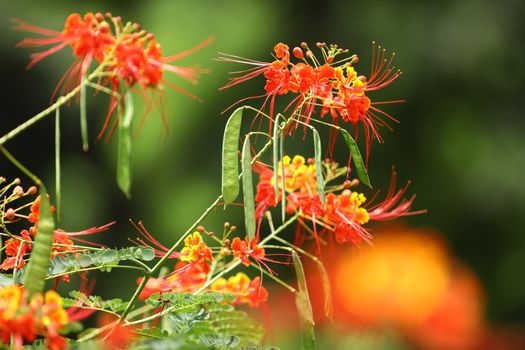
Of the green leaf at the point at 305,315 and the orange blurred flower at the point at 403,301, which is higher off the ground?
the green leaf at the point at 305,315

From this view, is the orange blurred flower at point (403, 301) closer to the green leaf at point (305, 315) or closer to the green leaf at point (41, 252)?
the green leaf at point (305, 315)

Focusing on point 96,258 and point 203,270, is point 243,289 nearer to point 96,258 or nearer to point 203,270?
point 203,270

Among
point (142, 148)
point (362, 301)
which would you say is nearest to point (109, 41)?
point (362, 301)

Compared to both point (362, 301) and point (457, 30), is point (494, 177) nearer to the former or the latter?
point (457, 30)

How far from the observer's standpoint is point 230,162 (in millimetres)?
1132

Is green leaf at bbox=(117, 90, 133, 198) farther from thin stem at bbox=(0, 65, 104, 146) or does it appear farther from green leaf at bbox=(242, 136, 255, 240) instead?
green leaf at bbox=(242, 136, 255, 240)

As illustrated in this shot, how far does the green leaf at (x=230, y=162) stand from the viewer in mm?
1107

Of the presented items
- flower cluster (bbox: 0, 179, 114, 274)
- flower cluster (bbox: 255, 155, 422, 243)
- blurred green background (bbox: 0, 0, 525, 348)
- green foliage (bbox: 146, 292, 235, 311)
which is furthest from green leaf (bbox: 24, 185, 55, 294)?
blurred green background (bbox: 0, 0, 525, 348)

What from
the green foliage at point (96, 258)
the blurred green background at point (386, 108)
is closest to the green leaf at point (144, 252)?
the green foliage at point (96, 258)

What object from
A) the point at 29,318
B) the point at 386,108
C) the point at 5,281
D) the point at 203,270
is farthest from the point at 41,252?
the point at 386,108

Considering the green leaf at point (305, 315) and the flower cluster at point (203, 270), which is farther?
the flower cluster at point (203, 270)

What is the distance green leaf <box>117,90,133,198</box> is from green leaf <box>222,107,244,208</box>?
0.16m

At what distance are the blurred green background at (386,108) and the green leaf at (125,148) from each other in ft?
13.0

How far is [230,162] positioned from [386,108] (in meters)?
3.93
